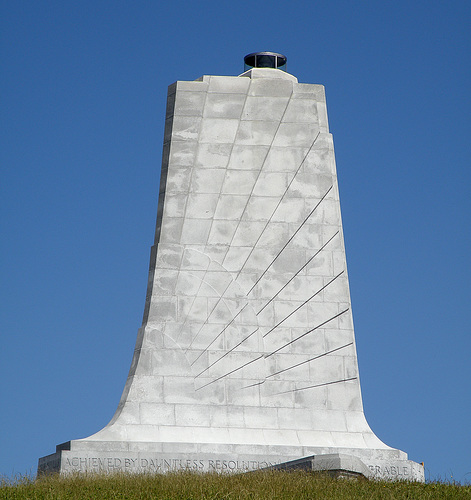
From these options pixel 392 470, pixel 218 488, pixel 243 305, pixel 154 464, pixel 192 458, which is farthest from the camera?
pixel 243 305

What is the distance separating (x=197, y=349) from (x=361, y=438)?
10.7 ft

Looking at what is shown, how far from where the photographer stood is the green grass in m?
10.9

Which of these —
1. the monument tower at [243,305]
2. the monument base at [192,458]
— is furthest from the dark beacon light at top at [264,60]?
the monument base at [192,458]

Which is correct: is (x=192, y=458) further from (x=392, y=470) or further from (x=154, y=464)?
(x=392, y=470)

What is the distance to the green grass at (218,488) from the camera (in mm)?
10875

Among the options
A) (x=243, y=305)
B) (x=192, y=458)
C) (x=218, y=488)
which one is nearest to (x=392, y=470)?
(x=192, y=458)

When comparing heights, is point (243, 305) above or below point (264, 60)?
below

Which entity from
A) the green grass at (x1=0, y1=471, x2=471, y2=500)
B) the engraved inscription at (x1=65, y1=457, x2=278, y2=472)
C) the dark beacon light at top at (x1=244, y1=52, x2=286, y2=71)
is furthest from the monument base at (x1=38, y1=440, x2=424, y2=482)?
the dark beacon light at top at (x1=244, y1=52, x2=286, y2=71)

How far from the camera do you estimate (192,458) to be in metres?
14.8

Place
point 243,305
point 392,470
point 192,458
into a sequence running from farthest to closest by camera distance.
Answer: point 243,305, point 392,470, point 192,458

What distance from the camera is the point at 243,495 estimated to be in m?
10.7

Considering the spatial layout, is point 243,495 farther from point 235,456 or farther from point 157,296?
point 157,296

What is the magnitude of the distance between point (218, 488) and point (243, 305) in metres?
5.65

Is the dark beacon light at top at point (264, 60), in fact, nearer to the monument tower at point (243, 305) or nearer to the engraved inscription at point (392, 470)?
the monument tower at point (243, 305)
